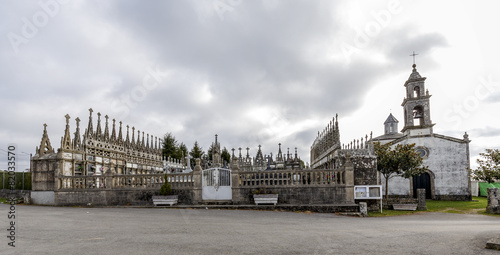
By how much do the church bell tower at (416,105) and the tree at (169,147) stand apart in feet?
138

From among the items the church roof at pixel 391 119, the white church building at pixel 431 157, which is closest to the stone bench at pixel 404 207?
the white church building at pixel 431 157

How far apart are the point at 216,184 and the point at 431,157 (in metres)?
23.8

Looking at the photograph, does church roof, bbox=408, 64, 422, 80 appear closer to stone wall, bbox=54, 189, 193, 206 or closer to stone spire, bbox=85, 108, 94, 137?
stone wall, bbox=54, 189, 193, 206

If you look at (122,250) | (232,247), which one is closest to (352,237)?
(232,247)

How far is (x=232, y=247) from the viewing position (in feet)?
22.6

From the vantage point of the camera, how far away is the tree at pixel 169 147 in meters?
62.8

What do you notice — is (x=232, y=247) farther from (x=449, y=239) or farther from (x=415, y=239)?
(x=449, y=239)

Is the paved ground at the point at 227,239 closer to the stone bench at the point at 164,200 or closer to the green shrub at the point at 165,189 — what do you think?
the stone bench at the point at 164,200

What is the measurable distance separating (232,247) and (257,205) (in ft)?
30.3

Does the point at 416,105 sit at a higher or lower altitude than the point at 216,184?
higher

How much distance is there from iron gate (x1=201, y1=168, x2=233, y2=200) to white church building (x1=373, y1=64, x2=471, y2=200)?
19.6 metres

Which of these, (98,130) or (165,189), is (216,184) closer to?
(165,189)

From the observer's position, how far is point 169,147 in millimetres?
64375

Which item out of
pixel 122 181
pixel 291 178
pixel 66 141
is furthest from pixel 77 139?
pixel 291 178
